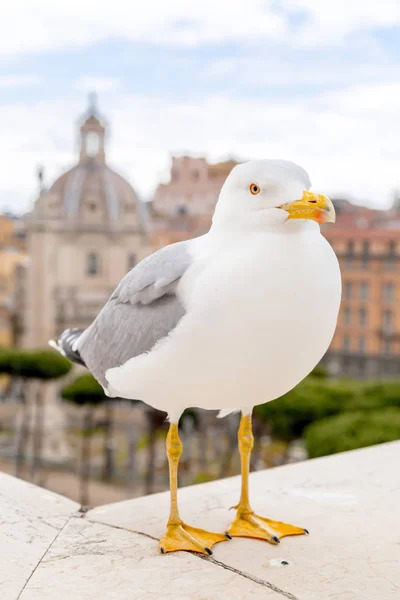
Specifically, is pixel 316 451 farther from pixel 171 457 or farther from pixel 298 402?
pixel 171 457

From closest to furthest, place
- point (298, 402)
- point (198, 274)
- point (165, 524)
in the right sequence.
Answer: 1. point (198, 274)
2. point (165, 524)
3. point (298, 402)

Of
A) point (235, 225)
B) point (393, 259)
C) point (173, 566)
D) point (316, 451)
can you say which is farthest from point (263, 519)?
point (393, 259)

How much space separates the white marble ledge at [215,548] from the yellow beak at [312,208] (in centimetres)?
84

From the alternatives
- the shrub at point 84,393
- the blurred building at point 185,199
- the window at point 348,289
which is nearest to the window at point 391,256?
the window at point 348,289

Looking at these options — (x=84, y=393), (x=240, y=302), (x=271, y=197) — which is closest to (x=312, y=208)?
(x=271, y=197)

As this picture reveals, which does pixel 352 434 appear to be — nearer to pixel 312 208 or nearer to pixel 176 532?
pixel 176 532

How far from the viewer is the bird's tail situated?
6.83 ft

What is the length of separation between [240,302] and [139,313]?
315mm

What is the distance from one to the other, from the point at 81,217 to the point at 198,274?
→ 1789 cm

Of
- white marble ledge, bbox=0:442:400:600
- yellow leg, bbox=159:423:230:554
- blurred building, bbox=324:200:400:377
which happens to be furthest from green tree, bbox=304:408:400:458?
blurred building, bbox=324:200:400:377

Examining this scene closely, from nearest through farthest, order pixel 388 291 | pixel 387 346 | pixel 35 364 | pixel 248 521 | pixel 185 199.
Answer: pixel 248 521 → pixel 35 364 → pixel 387 346 → pixel 388 291 → pixel 185 199

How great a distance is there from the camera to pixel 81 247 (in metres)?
19.2

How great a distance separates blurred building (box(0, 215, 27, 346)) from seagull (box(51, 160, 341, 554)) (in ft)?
71.9

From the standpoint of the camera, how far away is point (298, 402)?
827cm
